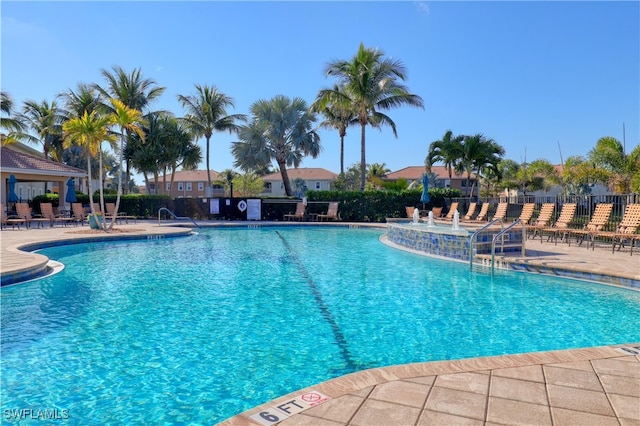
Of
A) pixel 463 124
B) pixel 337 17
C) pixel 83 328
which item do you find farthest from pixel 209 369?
pixel 463 124

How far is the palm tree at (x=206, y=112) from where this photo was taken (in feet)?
104

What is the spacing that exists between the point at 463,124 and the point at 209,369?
29.9 meters

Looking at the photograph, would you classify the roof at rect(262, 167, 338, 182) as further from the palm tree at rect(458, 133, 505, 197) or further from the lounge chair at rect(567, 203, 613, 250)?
the lounge chair at rect(567, 203, 613, 250)

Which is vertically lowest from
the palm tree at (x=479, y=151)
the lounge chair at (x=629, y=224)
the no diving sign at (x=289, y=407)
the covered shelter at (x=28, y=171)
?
the no diving sign at (x=289, y=407)

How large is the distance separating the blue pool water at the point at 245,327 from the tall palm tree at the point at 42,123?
94.5ft

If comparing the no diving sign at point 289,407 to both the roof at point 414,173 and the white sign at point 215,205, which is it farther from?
the roof at point 414,173

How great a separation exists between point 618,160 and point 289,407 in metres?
Answer: 24.5

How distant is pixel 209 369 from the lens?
A: 4.21 metres

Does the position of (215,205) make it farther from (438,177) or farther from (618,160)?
(438,177)

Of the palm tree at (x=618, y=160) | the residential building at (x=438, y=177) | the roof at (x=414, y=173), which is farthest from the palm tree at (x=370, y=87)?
the roof at (x=414, y=173)

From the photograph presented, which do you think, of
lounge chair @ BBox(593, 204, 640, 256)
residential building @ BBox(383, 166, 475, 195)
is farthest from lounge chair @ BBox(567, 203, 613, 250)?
residential building @ BBox(383, 166, 475, 195)

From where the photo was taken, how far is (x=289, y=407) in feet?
9.12

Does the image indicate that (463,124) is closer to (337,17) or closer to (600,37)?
(600,37)

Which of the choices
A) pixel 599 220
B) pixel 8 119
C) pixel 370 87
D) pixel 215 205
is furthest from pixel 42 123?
pixel 599 220
